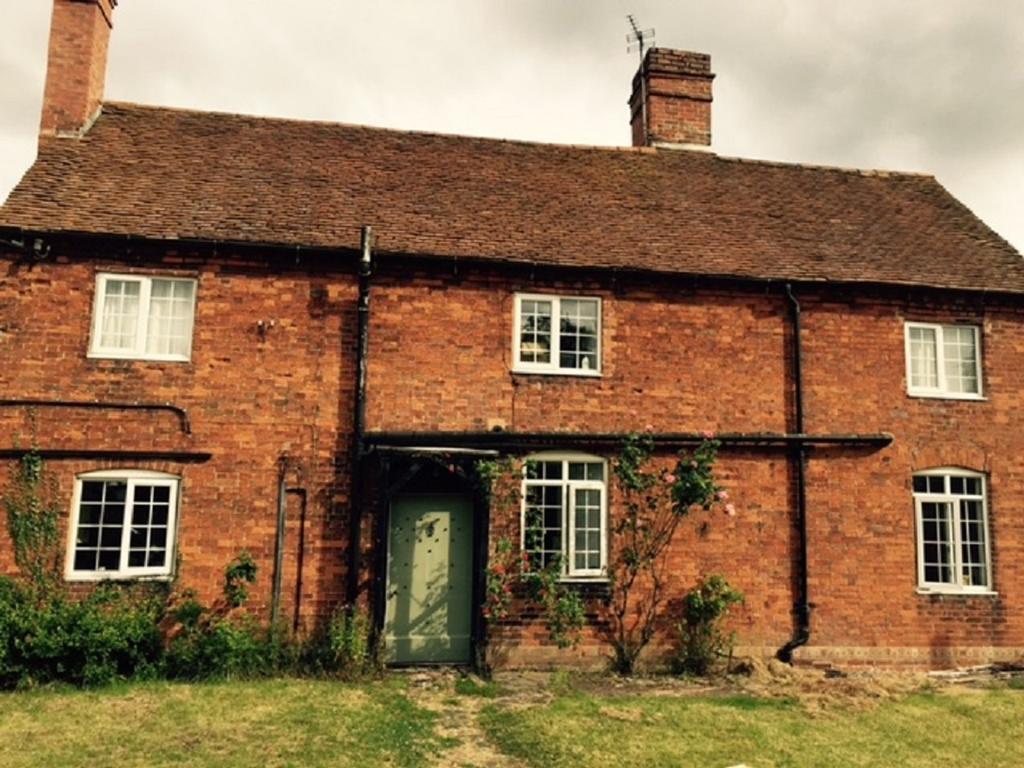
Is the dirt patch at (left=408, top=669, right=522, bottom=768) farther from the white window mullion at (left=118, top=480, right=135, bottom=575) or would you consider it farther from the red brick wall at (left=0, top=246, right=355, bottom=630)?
the white window mullion at (left=118, top=480, right=135, bottom=575)

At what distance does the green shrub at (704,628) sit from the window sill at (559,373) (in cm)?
336

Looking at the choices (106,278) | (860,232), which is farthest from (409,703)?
(860,232)

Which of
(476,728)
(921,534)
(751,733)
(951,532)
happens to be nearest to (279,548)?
(476,728)

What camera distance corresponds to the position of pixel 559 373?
1159 cm

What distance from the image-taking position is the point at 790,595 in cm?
1147

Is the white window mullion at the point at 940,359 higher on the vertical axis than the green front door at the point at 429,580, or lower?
higher

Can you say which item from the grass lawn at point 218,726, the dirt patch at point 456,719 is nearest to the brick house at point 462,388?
the dirt patch at point 456,719

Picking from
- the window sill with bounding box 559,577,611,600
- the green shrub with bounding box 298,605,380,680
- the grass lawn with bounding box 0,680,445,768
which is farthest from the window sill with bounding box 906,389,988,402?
the green shrub with bounding box 298,605,380,680

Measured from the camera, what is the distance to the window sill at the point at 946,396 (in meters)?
12.3

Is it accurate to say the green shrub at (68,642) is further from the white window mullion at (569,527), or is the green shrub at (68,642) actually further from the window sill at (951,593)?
the window sill at (951,593)

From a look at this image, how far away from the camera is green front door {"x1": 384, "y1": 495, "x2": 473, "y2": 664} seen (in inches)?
430

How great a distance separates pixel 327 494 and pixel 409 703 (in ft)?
10.2

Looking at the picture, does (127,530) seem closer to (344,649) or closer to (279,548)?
(279,548)

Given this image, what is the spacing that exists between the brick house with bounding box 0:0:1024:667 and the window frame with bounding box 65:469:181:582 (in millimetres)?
33
